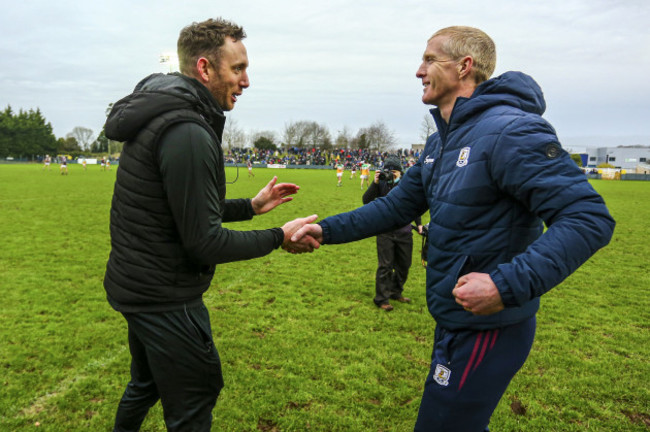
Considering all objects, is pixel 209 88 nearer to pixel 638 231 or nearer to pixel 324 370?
pixel 324 370

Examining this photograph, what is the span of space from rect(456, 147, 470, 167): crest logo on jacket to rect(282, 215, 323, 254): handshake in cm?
105

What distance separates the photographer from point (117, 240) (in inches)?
89.3

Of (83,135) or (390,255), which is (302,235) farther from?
(83,135)

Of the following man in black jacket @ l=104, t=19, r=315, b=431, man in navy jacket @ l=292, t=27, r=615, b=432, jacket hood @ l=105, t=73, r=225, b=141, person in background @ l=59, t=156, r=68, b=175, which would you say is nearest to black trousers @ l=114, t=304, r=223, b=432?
man in black jacket @ l=104, t=19, r=315, b=431

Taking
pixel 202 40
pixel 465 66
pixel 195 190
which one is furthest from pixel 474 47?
pixel 195 190

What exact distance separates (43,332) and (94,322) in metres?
0.56

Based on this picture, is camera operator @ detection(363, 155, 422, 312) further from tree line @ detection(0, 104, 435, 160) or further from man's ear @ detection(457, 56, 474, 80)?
tree line @ detection(0, 104, 435, 160)

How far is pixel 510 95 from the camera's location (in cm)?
213

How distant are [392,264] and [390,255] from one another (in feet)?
0.48

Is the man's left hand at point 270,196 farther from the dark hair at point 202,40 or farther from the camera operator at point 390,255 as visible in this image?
the camera operator at point 390,255

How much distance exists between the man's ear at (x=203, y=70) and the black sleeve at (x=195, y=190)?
17.3 inches

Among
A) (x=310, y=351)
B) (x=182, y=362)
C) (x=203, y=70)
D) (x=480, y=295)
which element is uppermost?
(x=203, y=70)

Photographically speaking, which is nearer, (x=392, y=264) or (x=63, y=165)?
(x=392, y=264)

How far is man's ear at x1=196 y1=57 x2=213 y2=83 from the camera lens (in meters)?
2.30
